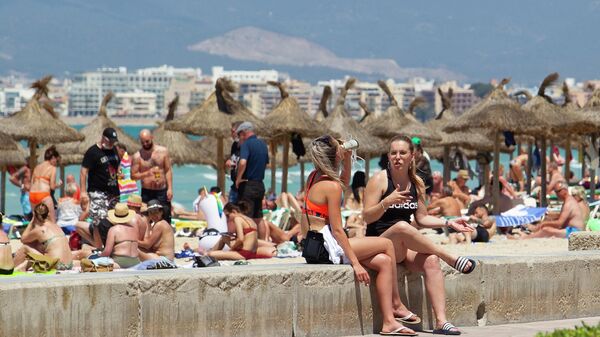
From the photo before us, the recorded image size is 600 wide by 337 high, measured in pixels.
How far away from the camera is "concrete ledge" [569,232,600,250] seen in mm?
9047

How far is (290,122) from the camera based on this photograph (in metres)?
25.4

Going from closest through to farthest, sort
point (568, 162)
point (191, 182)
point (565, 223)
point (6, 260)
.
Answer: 1. point (6, 260)
2. point (565, 223)
3. point (568, 162)
4. point (191, 182)

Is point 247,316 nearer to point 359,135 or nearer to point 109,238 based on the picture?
point 109,238

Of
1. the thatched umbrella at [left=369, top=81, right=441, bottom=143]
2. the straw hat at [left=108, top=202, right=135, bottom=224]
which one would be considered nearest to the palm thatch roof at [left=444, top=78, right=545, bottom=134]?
the thatched umbrella at [left=369, top=81, right=441, bottom=143]

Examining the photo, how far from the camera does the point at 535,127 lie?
78.9ft

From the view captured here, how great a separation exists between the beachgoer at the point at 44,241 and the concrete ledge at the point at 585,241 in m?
4.21

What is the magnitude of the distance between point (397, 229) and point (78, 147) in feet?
A: 70.7

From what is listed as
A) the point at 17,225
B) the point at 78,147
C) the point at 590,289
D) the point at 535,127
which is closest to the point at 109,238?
the point at 590,289

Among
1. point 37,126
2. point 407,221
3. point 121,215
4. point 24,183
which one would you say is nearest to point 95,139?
point 37,126

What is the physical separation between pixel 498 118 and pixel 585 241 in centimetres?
1476

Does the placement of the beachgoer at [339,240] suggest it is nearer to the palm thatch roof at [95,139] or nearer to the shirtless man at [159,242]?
the shirtless man at [159,242]

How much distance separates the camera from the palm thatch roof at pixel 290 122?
83.1 ft

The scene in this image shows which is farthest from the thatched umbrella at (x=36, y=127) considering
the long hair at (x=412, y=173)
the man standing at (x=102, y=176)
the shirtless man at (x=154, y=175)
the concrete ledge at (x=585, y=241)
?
the long hair at (x=412, y=173)

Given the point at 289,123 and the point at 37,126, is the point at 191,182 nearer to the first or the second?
the point at 289,123
